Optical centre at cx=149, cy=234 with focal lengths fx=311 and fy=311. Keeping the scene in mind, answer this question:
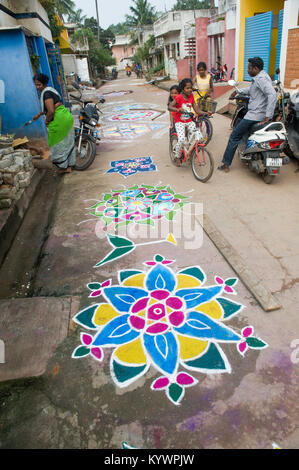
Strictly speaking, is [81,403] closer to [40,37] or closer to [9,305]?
[9,305]

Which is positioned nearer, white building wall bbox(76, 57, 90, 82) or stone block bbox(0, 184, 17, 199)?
stone block bbox(0, 184, 17, 199)

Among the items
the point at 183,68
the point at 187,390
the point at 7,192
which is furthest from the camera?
the point at 183,68

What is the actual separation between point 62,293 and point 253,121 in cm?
374

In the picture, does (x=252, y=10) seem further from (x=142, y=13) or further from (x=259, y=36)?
(x=142, y=13)

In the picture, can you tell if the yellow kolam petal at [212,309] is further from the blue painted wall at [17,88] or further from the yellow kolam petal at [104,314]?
the blue painted wall at [17,88]

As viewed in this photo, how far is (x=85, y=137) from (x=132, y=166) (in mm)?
1226

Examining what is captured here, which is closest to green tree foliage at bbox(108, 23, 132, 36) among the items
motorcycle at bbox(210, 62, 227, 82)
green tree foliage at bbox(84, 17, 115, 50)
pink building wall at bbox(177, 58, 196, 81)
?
green tree foliage at bbox(84, 17, 115, 50)

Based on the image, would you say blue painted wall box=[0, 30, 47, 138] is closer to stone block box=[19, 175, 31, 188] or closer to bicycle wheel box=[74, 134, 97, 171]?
bicycle wheel box=[74, 134, 97, 171]

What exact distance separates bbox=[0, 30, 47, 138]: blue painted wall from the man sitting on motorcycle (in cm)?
448

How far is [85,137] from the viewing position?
6434 millimetres

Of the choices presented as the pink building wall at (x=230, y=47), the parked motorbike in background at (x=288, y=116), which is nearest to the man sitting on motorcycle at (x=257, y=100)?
the parked motorbike in background at (x=288, y=116)

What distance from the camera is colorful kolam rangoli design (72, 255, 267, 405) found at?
2.05 m

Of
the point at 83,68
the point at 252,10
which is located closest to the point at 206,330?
the point at 252,10

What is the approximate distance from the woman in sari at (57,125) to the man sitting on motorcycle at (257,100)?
2965mm
